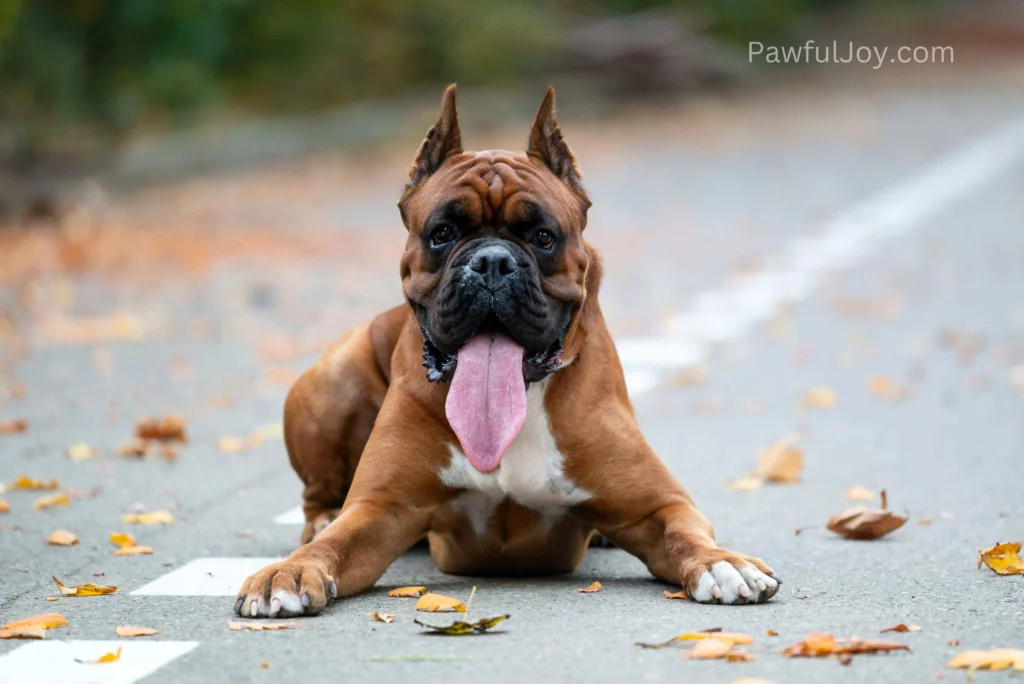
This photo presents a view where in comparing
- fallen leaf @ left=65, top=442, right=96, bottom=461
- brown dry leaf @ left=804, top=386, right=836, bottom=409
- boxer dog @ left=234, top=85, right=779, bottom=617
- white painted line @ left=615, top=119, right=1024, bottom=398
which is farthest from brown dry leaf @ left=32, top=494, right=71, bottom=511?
brown dry leaf @ left=804, top=386, right=836, bottom=409

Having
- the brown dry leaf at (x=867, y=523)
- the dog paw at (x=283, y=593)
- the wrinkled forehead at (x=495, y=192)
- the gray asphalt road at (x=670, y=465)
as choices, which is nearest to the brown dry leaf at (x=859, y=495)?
the gray asphalt road at (x=670, y=465)

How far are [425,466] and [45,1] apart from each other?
13.5m

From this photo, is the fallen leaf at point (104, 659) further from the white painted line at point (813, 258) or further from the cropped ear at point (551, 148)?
the white painted line at point (813, 258)

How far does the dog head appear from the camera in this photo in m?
4.88

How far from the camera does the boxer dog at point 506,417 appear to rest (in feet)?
16.0

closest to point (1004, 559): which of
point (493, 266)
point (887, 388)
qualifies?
point (493, 266)

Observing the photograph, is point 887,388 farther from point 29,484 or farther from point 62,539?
point 62,539

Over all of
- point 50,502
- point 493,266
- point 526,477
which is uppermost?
point 493,266

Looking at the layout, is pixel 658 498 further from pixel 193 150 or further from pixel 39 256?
pixel 193 150

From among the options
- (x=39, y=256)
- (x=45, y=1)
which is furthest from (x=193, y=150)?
(x=39, y=256)

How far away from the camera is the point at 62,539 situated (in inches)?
234

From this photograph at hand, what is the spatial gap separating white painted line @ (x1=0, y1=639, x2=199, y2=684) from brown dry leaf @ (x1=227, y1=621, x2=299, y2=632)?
166mm

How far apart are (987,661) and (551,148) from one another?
2.30 metres

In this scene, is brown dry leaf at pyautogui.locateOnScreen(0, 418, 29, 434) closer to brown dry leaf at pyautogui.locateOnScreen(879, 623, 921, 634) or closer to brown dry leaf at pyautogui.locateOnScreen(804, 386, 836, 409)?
brown dry leaf at pyautogui.locateOnScreen(804, 386, 836, 409)
